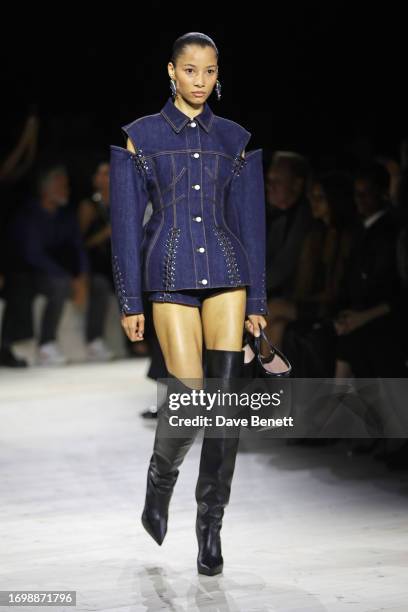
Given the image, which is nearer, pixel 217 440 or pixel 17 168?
pixel 217 440

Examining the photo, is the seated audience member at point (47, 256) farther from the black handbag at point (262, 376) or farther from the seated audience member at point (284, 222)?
the black handbag at point (262, 376)

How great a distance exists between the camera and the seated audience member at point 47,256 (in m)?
8.24

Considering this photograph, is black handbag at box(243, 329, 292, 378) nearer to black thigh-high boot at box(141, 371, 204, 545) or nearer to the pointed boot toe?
black thigh-high boot at box(141, 371, 204, 545)

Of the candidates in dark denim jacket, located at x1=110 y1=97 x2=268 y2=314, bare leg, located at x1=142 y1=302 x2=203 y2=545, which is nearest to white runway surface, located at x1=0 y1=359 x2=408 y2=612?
bare leg, located at x1=142 y1=302 x2=203 y2=545

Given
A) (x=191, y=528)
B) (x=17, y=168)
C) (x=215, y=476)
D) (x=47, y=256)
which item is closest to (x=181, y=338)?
(x=215, y=476)

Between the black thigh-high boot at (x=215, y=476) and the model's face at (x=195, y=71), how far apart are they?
2.11ft

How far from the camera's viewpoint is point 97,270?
870 cm

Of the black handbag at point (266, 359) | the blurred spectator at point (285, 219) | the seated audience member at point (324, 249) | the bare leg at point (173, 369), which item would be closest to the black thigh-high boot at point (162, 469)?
the bare leg at point (173, 369)

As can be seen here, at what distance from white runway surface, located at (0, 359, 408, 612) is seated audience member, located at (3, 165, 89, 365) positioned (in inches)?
99.2

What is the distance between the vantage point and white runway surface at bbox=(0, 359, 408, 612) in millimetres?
3096

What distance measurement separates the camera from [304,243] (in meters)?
5.29

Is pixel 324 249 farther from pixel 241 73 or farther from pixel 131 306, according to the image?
pixel 241 73

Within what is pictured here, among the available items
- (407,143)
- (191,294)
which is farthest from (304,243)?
(191,294)

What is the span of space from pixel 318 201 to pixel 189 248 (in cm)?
211
